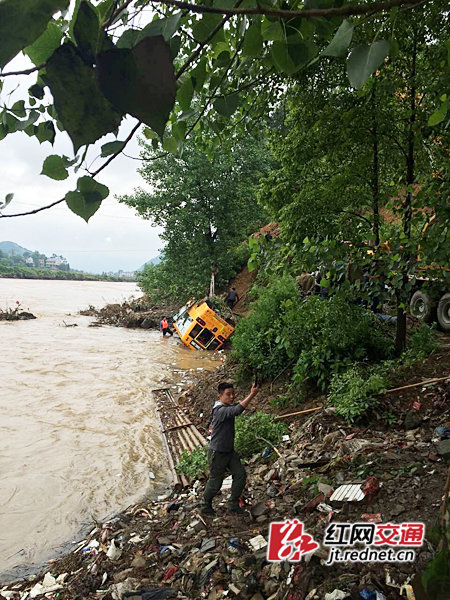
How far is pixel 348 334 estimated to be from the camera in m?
6.04

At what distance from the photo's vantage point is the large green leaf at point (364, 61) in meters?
0.72

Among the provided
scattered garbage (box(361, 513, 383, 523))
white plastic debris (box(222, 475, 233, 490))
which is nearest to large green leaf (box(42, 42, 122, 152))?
scattered garbage (box(361, 513, 383, 523))

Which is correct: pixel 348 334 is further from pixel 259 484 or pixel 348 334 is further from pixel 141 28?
pixel 141 28

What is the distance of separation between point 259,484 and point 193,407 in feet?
13.1

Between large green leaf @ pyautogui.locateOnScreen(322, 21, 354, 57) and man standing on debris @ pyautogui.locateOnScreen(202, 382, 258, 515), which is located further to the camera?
man standing on debris @ pyautogui.locateOnScreen(202, 382, 258, 515)

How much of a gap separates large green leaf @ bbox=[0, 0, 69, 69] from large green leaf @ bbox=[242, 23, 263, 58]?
517mm

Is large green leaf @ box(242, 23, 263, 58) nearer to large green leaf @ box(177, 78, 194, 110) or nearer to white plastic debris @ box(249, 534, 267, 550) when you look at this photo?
large green leaf @ box(177, 78, 194, 110)

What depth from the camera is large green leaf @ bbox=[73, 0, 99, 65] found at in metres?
0.69

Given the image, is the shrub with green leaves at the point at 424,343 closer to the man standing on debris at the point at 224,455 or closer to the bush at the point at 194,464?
the man standing on debris at the point at 224,455

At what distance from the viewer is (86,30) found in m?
0.69

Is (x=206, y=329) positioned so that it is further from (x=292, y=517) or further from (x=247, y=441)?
(x=292, y=517)

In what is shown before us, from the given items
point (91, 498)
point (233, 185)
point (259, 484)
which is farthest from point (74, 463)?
point (233, 185)

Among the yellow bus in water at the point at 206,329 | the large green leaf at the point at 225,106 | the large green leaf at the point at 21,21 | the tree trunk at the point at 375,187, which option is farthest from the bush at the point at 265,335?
the large green leaf at the point at 21,21

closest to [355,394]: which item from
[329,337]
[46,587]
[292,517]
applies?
[329,337]
